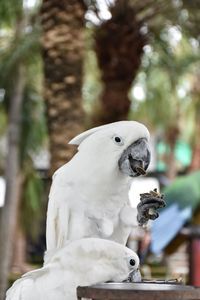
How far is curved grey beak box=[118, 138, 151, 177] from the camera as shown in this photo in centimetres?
484

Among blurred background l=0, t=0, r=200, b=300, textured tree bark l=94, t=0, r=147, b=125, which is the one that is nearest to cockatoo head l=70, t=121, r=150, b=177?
blurred background l=0, t=0, r=200, b=300

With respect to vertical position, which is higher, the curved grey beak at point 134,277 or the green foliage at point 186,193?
the green foliage at point 186,193

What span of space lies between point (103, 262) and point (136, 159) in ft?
2.23

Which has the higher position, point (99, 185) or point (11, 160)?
point (11, 160)

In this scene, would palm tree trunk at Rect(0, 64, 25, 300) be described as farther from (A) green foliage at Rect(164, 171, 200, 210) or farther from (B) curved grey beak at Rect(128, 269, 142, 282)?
(B) curved grey beak at Rect(128, 269, 142, 282)

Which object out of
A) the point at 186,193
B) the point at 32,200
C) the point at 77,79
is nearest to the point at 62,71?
the point at 77,79

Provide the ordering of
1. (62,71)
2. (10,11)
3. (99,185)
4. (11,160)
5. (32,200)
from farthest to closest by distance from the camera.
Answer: (32,200) < (11,160) < (10,11) < (62,71) < (99,185)

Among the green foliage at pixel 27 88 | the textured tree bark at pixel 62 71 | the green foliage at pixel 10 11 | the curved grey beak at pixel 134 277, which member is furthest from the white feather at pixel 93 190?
the green foliage at pixel 10 11

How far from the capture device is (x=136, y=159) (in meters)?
4.84

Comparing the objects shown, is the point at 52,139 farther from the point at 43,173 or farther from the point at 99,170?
the point at 43,173

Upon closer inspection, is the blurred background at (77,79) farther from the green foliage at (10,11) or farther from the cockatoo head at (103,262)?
the cockatoo head at (103,262)

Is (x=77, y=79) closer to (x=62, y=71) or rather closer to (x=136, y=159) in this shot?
(x=62, y=71)

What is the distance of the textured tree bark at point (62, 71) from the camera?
1199 cm

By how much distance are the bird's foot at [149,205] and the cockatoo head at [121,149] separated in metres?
0.16
